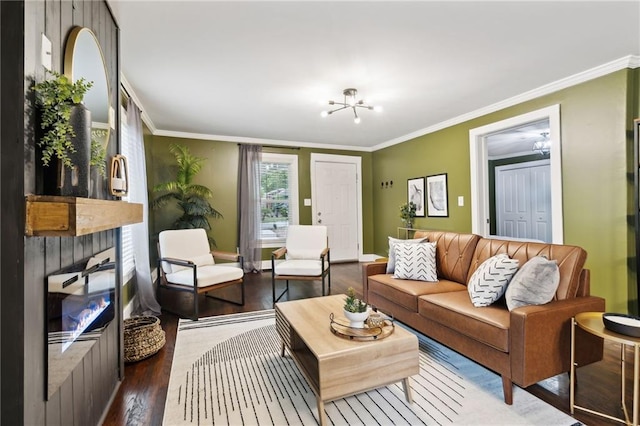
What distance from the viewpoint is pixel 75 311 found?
1.34 meters

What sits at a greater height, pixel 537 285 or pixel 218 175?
pixel 218 175

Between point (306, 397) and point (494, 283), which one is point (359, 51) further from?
point (306, 397)

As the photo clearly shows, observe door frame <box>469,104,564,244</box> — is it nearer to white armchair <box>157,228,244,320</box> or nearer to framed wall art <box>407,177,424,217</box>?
A: framed wall art <box>407,177,424,217</box>

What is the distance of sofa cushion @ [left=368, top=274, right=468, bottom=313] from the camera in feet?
8.22

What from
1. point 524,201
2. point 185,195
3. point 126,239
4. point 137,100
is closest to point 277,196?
point 185,195

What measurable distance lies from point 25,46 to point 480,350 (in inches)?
102

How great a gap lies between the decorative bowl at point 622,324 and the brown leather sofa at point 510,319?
197 millimetres

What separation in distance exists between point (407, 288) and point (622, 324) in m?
1.34

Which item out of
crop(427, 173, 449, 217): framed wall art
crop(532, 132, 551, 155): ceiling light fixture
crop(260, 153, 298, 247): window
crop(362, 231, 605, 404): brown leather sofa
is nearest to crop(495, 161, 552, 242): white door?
crop(532, 132, 551, 155): ceiling light fixture

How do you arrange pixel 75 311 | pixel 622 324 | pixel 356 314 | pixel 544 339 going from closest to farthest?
1. pixel 75 311
2. pixel 622 324
3. pixel 544 339
4. pixel 356 314

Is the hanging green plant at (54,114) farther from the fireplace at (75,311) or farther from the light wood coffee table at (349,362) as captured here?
the light wood coffee table at (349,362)

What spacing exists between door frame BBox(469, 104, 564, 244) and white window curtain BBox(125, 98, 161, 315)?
4007 millimetres

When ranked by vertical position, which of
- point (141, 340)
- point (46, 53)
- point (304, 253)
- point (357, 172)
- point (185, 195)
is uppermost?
point (357, 172)

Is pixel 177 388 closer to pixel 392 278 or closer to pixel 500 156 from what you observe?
pixel 392 278
